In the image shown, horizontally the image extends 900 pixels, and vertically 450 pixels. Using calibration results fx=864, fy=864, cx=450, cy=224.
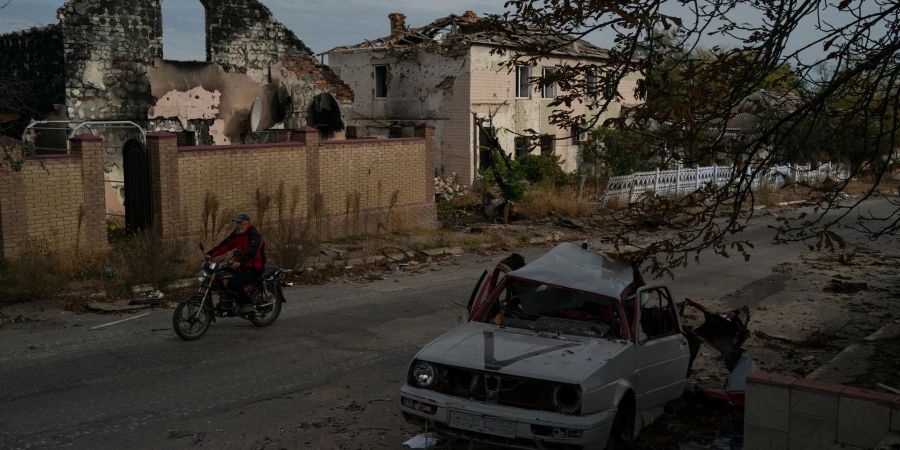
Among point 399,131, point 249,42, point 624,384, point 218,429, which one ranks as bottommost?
point 218,429

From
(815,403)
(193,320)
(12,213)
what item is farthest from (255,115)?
(815,403)

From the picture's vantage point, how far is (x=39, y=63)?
805 inches

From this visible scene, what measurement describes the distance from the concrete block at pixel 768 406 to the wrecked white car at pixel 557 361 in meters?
0.93

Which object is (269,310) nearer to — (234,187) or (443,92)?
(234,187)

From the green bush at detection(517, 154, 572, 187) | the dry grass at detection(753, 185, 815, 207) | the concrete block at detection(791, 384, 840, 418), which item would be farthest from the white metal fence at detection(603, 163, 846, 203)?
the concrete block at detection(791, 384, 840, 418)

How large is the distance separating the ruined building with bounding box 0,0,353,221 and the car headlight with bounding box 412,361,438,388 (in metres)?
12.6

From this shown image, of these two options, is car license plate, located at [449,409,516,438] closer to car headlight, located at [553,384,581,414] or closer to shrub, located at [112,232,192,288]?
car headlight, located at [553,384,581,414]

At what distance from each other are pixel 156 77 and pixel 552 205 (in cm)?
1193

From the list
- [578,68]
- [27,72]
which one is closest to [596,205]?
[27,72]

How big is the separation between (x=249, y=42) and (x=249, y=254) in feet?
43.0

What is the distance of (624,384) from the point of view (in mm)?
6859

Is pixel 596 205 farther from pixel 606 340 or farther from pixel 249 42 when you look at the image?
pixel 606 340

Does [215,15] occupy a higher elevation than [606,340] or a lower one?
higher

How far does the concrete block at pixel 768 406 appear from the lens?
638 centimetres
